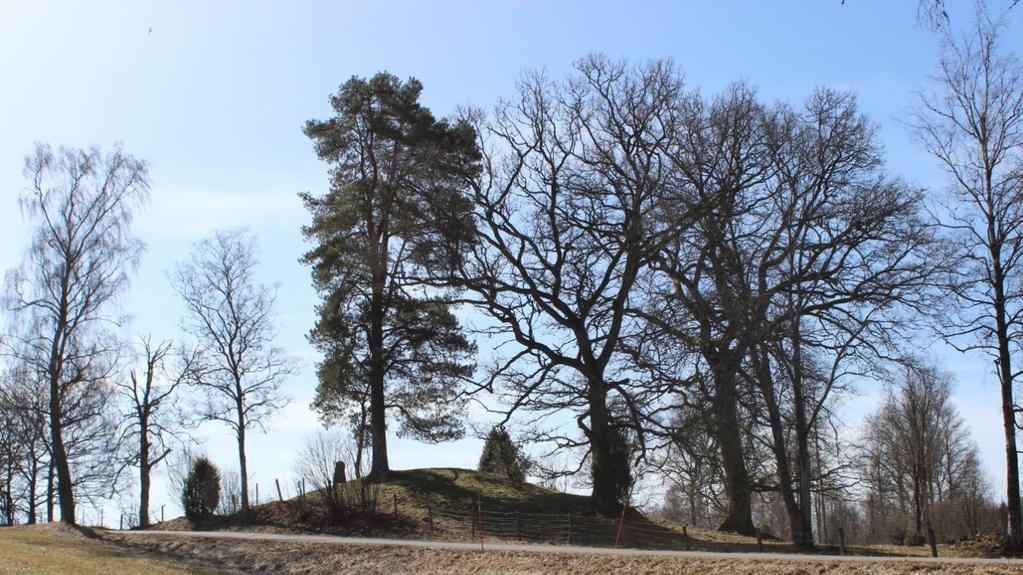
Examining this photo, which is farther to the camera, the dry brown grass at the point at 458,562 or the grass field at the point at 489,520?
the grass field at the point at 489,520

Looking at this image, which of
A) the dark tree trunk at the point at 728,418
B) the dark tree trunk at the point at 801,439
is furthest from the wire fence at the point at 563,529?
the dark tree trunk at the point at 801,439

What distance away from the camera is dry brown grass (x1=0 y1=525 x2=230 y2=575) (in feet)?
60.1

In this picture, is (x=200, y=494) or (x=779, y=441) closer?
(x=779, y=441)

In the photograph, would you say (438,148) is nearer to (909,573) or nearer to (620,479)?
(620,479)

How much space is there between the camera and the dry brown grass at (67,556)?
721 inches

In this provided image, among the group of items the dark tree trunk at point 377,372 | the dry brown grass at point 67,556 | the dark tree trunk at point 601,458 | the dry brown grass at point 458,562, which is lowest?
the dry brown grass at point 458,562

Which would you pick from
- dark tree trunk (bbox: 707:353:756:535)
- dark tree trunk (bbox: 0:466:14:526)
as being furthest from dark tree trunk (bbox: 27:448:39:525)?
dark tree trunk (bbox: 707:353:756:535)

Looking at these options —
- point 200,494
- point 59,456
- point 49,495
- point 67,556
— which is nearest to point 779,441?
point 67,556

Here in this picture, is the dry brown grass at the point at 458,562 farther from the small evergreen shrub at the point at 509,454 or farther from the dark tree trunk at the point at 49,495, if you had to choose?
the dark tree trunk at the point at 49,495

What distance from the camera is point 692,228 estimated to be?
25.8m

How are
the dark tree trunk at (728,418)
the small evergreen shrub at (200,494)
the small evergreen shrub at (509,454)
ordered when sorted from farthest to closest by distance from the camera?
the small evergreen shrub at (200,494) < the small evergreen shrub at (509,454) < the dark tree trunk at (728,418)

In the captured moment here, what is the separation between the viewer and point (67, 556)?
69.6 feet

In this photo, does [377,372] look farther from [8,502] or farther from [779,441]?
[8,502]

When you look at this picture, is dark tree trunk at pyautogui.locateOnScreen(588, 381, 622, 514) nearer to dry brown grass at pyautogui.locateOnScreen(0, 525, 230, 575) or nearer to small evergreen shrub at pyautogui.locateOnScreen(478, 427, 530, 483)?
small evergreen shrub at pyautogui.locateOnScreen(478, 427, 530, 483)
